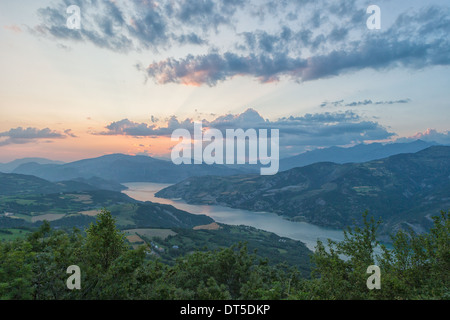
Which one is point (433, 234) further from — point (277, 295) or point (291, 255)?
point (291, 255)

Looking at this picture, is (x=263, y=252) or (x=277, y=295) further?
(x=263, y=252)

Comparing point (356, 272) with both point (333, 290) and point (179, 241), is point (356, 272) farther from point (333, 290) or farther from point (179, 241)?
point (179, 241)
